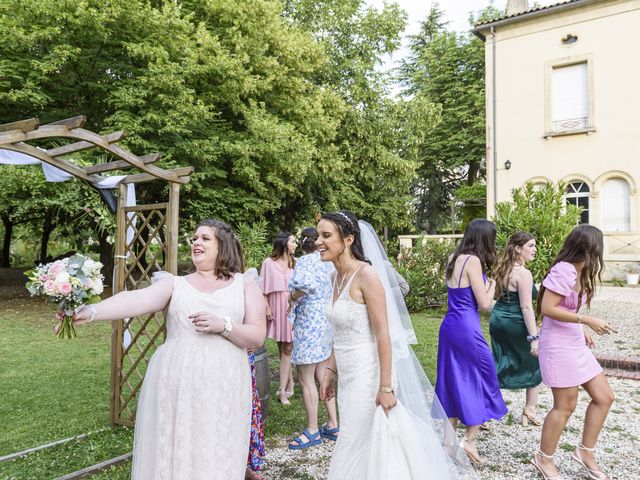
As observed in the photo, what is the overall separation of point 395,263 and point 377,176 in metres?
7.86

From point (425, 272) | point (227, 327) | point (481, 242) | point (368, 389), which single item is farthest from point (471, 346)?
point (425, 272)

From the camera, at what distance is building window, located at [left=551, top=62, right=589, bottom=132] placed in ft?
61.9

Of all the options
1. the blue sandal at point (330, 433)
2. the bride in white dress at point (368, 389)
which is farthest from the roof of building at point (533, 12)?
the bride in white dress at point (368, 389)

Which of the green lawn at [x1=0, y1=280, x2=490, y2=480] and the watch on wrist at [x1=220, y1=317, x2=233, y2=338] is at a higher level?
the watch on wrist at [x1=220, y1=317, x2=233, y2=338]

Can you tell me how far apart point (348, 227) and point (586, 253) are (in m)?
1.95

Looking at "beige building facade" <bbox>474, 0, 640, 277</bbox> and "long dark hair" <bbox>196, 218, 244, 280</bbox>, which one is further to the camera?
"beige building facade" <bbox>474, 0, 640, 277</bbox>

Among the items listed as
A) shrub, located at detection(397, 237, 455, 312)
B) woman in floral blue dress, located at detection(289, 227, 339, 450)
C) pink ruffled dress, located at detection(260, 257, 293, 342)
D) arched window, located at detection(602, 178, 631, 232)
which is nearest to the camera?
woman in floral blue dress, located at detection(289, 227, 339, 450)

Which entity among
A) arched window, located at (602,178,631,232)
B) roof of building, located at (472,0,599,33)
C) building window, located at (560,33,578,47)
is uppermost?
A: roof of building, located at (472,0,599,33)

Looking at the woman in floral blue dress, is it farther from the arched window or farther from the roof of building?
the roof of building

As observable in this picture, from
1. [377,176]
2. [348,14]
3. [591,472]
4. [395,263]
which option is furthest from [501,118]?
[591,472]

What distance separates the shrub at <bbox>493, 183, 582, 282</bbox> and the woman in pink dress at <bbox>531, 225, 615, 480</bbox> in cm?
709

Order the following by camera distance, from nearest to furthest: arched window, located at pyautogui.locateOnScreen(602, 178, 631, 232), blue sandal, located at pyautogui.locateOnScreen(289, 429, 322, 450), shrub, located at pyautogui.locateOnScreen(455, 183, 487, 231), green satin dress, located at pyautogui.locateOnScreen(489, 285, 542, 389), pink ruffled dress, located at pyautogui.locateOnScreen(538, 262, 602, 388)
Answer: pink ruffled dress, located at pyautogui.locateOnScreen(538, 262, 602, 388), blue sandal, located at pyautogui.locateOnScreen(289, 429, 322, 450), green satin dress, located at pyautogui.locateOnScreen(489, 285, 542, 389), arched window, located at pyautogui.locateOnScreen(602, 178, 631, 232), shrub, located at pyautogui.locateOnScreen(455, 183, 487, 231)

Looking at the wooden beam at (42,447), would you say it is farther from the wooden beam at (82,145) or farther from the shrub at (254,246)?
the shrub at (254,246)

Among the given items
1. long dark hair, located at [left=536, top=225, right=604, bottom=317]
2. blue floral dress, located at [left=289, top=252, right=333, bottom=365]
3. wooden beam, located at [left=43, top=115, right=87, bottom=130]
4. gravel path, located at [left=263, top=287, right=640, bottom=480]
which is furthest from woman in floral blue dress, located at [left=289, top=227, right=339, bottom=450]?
wooden beam, located at [left=43, top=115, right=87, bottom=130]
